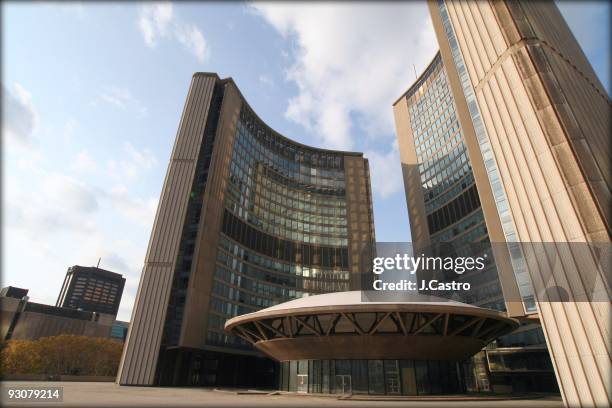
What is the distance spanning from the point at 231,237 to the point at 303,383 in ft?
133

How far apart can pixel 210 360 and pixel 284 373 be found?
31.5 m

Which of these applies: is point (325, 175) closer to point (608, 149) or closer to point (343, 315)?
point (343, 315)

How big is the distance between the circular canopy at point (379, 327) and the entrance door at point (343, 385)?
1818 millimetres

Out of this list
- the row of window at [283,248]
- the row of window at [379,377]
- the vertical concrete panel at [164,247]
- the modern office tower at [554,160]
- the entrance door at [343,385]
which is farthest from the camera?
the row of window at [283,248]

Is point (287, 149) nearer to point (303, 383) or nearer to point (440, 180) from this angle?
point (440, 180)

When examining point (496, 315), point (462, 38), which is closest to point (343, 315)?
point (496, 315)

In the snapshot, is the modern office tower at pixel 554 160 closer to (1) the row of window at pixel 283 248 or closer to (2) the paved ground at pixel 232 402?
(2) the paved ground at pixel 232 402

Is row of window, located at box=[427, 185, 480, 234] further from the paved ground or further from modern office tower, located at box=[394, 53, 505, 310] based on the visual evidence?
the paved ground

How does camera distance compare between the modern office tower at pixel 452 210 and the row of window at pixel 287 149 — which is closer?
the modern office tower at pixel 452 210

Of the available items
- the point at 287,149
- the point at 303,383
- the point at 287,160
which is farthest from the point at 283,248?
the point at 303,383

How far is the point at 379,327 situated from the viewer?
3006 cm

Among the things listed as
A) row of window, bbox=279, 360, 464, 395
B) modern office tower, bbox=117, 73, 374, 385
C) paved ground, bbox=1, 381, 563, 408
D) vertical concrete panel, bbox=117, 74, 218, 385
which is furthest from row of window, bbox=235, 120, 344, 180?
paved ground, bbox=1, 381, 563, 408

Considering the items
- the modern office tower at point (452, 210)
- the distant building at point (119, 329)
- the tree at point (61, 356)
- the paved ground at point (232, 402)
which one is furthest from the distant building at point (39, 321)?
the modern office tower at point (452, 210)

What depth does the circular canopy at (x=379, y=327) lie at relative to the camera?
2858 cm
